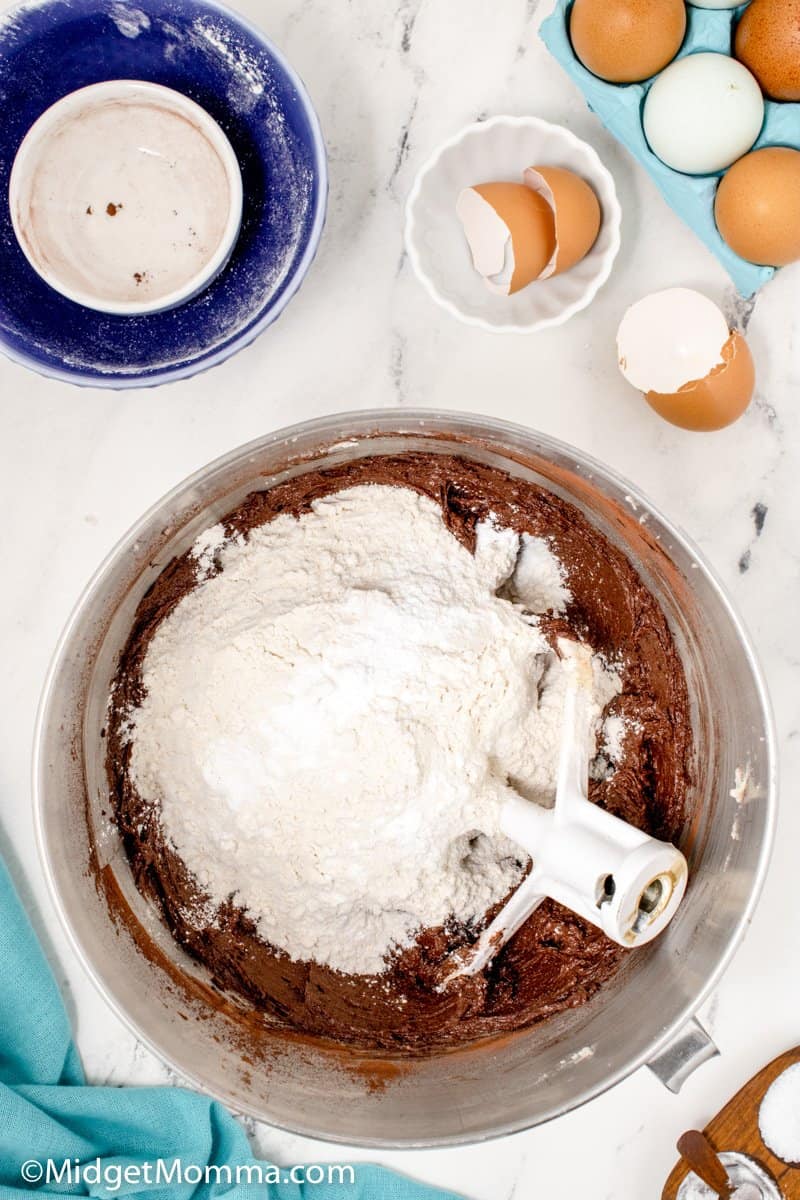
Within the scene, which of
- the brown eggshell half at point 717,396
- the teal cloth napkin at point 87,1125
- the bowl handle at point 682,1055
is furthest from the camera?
the teal cloth napkin at point 87,1125

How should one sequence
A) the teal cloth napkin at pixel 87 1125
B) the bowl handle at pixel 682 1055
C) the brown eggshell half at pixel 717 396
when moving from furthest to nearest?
the teal cloth napkin at pixel 87 1125 → the brown eggshell half at pixel 717 396 → the bowl handle at pixel 682 1055

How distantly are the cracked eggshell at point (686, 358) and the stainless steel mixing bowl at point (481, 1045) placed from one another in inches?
6.2

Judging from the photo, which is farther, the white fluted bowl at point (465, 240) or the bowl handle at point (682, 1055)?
the white fluted bowl at point (465, 240)

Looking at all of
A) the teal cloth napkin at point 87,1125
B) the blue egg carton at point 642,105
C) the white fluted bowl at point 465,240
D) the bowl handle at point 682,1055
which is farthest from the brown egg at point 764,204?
the teal cloth napkin at point 87,1125

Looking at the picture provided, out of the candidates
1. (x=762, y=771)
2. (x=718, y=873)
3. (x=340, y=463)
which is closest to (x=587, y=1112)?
(x=718, y=873)

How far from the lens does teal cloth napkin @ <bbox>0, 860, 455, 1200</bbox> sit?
1265mm

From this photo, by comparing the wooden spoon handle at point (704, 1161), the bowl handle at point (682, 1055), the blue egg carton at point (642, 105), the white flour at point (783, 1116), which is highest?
A: the blue egg carton at point (642, 105)

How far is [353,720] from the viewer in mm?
1041

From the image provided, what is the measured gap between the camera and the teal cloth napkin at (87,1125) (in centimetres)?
126

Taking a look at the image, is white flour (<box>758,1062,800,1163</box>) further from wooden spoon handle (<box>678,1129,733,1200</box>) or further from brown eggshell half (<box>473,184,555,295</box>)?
brown eggshell half (<box>473,184,555,295</box>)

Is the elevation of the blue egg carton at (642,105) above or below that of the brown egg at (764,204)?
above

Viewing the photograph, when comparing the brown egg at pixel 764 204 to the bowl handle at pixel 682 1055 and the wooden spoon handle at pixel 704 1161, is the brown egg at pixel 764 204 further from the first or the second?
Answer: the wooden spoon handle at pixel 704 1161

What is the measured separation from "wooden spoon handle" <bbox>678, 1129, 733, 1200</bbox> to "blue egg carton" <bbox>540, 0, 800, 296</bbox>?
3.37 feet

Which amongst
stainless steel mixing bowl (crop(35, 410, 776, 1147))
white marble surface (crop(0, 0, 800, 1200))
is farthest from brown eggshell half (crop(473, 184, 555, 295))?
stainless steel mixing bowl (crop(35, 410, 776, 1147))
